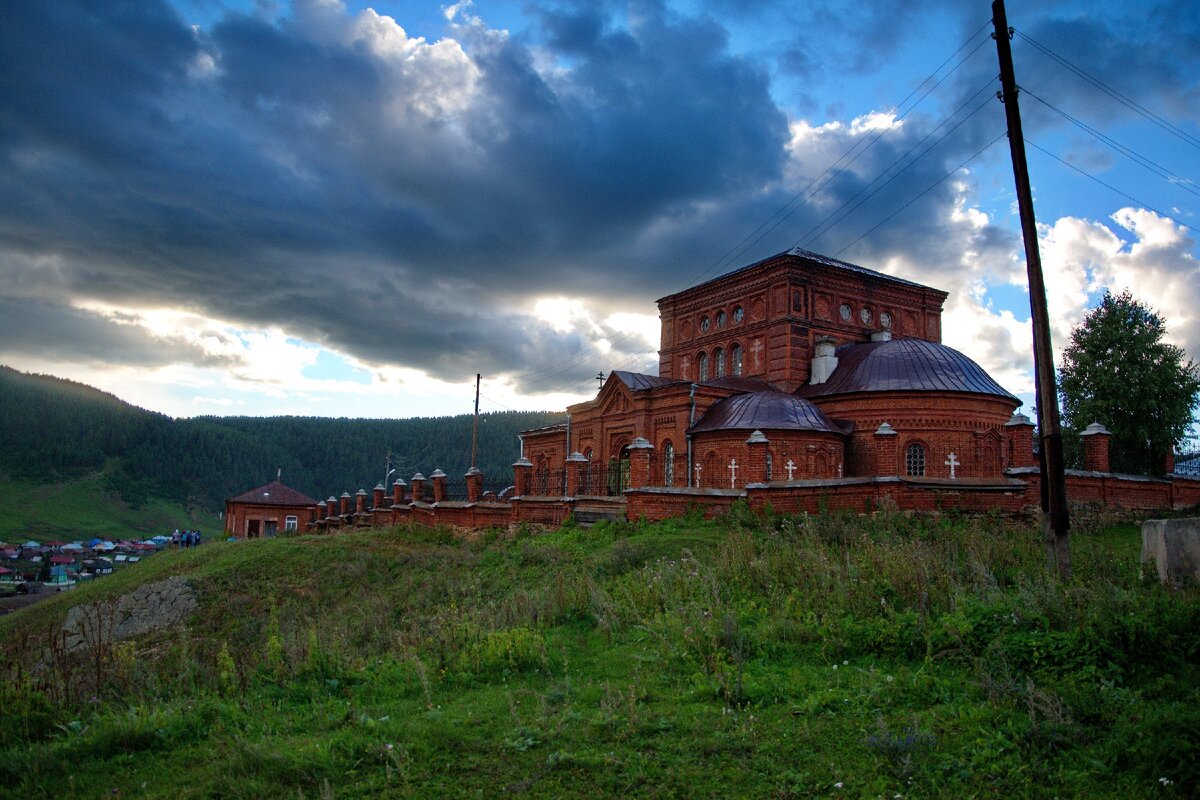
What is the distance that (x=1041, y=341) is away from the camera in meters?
9.78

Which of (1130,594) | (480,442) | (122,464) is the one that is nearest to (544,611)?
(1130,594)

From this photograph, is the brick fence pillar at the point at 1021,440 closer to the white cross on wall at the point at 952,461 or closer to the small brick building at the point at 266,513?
the white cross on wall at the point at 952,461

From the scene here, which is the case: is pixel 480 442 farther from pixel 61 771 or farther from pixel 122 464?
pixel 61 771

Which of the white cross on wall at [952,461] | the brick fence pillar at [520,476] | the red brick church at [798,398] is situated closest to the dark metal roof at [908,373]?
the red brick church at [798,398]

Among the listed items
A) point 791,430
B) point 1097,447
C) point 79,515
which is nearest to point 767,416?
point 791,430

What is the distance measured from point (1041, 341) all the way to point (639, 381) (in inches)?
737

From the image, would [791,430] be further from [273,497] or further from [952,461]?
[273,497]

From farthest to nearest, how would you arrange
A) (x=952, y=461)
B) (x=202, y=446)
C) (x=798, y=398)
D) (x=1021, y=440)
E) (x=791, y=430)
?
(x=202, y=446) < (x=798, y=398) < (x=952, y=461) < (x=791, y=430) < (x=1021, y=440)

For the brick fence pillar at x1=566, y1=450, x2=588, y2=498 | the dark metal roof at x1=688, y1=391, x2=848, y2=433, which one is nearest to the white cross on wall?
the dark metal roof at x1=688, y1=391, x2=848, y2=433

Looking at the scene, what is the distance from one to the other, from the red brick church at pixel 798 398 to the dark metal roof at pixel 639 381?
0.09 meters

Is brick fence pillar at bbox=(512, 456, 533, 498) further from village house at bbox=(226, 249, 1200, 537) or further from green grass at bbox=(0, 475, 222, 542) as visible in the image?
green grass at bbox=(0, 475, 222, 542)

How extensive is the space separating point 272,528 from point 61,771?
44617 mm

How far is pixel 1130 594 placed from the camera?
21.4 ft

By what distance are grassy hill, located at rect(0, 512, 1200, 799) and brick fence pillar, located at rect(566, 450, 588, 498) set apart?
411 inches
